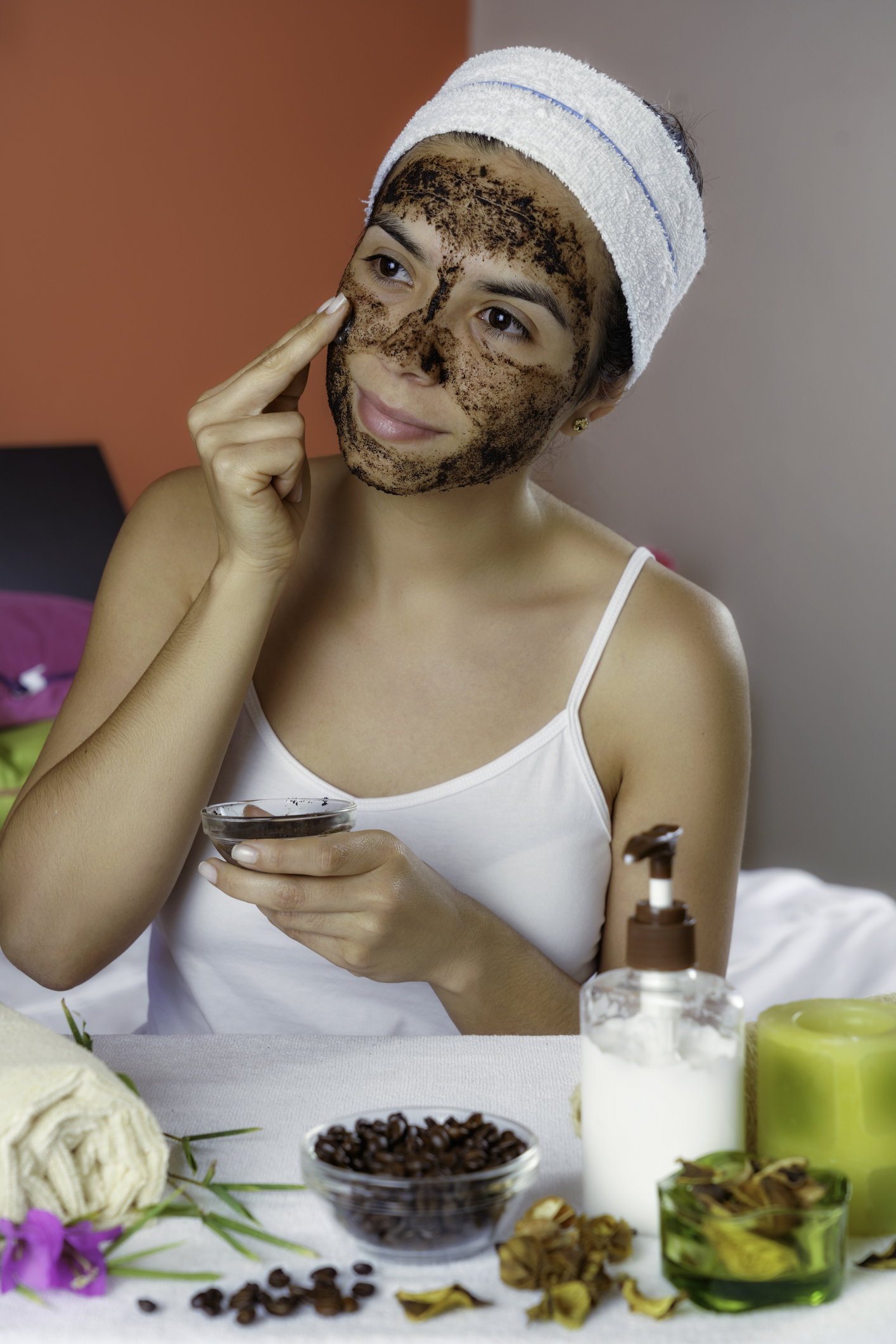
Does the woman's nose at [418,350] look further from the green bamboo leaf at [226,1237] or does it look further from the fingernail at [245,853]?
the green bamboo leaf at [226,1237]

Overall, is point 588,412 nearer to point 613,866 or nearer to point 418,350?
point 418,350

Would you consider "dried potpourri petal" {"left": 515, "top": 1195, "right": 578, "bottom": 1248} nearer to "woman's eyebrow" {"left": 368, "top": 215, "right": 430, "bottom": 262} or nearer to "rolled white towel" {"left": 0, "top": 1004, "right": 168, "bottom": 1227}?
"rolled white towel" {"left": 0, "top": 1004, "right": 168, "bottom": 1227}

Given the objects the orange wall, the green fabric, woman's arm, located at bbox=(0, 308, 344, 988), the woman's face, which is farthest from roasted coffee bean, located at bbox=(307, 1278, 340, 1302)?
the orange wall

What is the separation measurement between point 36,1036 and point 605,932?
71 cm

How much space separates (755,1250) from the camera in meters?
0.50

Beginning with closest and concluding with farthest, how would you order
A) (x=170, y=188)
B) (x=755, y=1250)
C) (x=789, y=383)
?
(x=755, y=1250)
(x=170, y=188)
(x=789, y=383)

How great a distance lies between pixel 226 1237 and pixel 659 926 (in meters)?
0.24

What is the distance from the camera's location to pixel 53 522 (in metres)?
2.94

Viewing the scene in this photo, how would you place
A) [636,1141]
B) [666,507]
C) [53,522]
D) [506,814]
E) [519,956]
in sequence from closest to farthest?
1. [636,1141]
2. [519,956]
3. [506,814]
4. [53,522]
5. [666,507]

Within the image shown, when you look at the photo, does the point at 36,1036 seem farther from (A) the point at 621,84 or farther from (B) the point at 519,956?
(A) the point at 621,84

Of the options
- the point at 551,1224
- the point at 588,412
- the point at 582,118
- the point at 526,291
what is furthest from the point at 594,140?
the point at 551,1224

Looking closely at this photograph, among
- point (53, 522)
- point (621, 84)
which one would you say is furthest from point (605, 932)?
point (53, 522)

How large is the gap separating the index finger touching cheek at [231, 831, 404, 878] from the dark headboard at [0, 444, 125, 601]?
2.10 meters

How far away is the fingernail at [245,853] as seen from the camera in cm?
81
